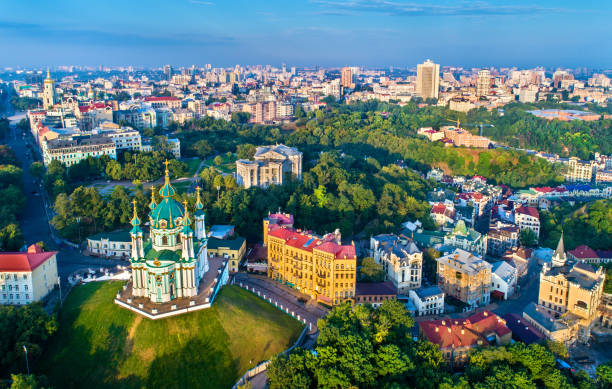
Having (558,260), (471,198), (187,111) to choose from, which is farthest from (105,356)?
(187,111)

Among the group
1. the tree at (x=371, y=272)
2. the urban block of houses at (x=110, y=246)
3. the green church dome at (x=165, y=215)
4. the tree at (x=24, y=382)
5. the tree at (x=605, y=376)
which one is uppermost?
the green church dome at (x=165, y=215)

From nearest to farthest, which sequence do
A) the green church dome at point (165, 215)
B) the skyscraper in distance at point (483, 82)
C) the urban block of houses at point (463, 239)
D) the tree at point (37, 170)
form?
the green church dome at point (165, 215) → the urban block of houses at point (463, 239) → the tree at point (37, 170) → the skyscraper in distance at point (483, 82)

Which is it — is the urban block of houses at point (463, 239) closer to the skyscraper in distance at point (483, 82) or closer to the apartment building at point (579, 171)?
the apartment building at point (579, 171)

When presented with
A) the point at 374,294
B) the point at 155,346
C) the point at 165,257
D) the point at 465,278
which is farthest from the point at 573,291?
the point at 155,346

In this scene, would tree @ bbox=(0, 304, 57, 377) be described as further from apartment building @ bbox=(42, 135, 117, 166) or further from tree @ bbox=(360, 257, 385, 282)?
apartment building @ bbox=(42, 135, 117, 166)

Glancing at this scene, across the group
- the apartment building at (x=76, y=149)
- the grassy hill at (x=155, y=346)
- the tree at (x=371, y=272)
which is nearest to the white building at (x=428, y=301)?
the tree at (x=371, y=272)

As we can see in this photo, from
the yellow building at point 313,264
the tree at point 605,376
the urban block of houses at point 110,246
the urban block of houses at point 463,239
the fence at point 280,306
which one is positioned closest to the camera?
the tree at point 605,376

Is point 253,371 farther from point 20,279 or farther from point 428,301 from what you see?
point 20,279
